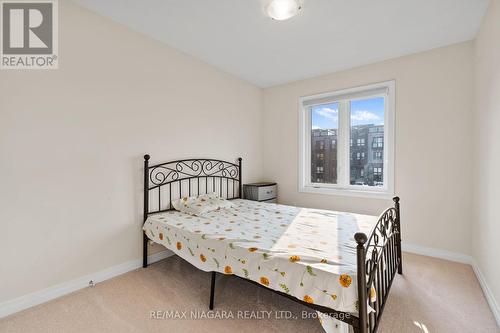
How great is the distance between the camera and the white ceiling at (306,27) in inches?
82.0

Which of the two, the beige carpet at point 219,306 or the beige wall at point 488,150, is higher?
the beige wall at point 488,150

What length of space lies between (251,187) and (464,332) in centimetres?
269

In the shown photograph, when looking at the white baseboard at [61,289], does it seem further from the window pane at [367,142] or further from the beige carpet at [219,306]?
the window pane at [367,142]

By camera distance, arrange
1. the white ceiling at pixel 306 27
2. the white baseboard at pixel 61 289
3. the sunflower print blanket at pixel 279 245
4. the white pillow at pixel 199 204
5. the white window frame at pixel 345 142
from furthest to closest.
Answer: the white window frame at pixel 345 142 → the white pillow at pixel 199 204 → the white ceiling at pixel 306 27 → the white baseboard at pixel 61 289 → the sunflower print blanket at pixel 279 245

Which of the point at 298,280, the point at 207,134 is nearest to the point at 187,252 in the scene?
the point at 298,280

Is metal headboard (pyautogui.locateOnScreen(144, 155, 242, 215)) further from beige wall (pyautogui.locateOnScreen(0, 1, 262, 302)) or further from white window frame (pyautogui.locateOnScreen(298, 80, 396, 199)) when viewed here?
white window frame (pyautogui.locateOnScreen(298, 80, 396, 199))

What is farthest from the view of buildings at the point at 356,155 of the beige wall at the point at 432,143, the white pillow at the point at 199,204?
the white pillow at the point at 199,204

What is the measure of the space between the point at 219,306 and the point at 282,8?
8.33 ft

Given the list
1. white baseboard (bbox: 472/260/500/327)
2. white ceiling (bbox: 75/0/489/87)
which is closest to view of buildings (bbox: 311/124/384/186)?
white ceiling (bbox: 75/0/489/87)

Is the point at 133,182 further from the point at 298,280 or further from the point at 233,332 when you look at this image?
the point at 298,280

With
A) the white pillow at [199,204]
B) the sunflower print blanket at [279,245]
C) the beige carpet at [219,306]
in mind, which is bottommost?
the beige carpet at [219,306]

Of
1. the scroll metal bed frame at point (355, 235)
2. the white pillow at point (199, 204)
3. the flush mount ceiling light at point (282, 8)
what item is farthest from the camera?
the white pillow at point (199, 204)

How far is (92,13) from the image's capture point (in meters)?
2.21

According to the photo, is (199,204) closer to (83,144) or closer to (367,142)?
(83,144)
